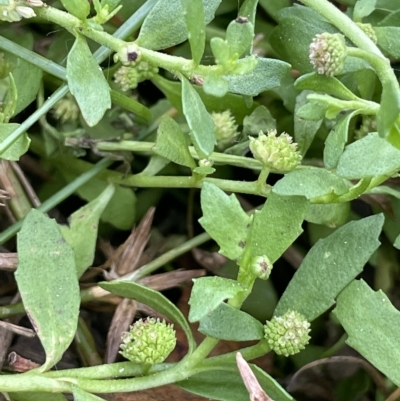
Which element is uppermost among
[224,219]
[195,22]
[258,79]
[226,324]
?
[195,22]

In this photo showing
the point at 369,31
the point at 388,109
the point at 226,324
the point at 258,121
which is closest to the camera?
the point at 388,109

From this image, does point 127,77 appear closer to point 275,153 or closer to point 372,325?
point 275,153

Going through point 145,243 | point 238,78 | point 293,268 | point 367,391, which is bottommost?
point 367,391

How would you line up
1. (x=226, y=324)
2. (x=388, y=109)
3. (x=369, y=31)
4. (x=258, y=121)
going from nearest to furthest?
(x=388, y=109) → (x=226, y=324) → (x=369, y=31) → (x=258, y=121)

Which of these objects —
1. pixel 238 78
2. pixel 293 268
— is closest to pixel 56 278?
pixel 238 78

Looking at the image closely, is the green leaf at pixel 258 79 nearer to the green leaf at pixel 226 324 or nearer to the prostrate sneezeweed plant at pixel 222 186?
the prostrate sneezeweed plant at pixel 222 186

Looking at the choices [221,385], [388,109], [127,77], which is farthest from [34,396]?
[388,109]

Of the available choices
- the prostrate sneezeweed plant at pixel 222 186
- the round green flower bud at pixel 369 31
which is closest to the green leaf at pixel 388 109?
the prostrate sneezeweed plant at pixel 222 186

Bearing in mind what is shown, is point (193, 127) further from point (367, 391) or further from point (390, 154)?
point (367, 391)
